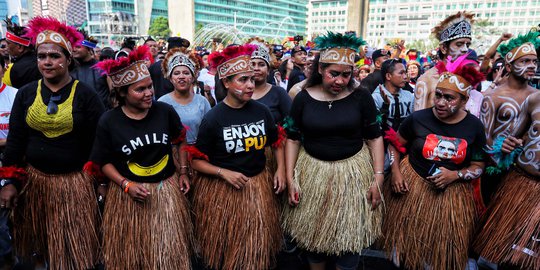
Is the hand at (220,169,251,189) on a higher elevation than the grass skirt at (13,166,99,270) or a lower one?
higher

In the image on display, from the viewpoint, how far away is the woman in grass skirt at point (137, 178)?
Result: 2.48 meters

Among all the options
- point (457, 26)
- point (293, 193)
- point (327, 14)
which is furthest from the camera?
point (327, 14)

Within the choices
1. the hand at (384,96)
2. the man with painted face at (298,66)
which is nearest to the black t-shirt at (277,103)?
the hand at (384,96)

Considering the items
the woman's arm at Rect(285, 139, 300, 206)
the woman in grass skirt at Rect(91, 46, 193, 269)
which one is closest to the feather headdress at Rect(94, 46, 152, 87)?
the woman in grass skirt at Rect(91, 46, 193, 269)

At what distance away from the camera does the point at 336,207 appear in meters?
2.70

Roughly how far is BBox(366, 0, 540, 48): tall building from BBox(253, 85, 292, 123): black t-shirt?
7680 cm

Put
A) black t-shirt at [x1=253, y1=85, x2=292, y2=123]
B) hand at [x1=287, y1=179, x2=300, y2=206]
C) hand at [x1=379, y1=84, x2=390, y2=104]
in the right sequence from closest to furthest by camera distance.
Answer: hand at [x1=287, y1=179, x2=300, y2=206], black t-shirt at [x1=253, y1=85, x2=292, y2=123], hand at [x1=379, y1=84, x2=390, y2=104]

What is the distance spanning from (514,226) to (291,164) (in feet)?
5.56

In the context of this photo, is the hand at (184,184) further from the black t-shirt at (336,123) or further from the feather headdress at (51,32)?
the feather headdress at (51,32)

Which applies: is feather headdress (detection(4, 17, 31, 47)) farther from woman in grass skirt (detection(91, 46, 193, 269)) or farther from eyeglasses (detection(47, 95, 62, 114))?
woman in grass skirt (detection(91, 46, 193, 269))

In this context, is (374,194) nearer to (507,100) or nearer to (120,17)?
(507,100)

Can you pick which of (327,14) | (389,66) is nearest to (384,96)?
(389,66)

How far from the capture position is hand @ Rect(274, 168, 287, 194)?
2.82m

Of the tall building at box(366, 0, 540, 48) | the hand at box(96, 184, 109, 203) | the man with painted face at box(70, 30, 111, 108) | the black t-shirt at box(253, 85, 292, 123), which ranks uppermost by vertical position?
the tall building at box(366, 0, 540, 48)
